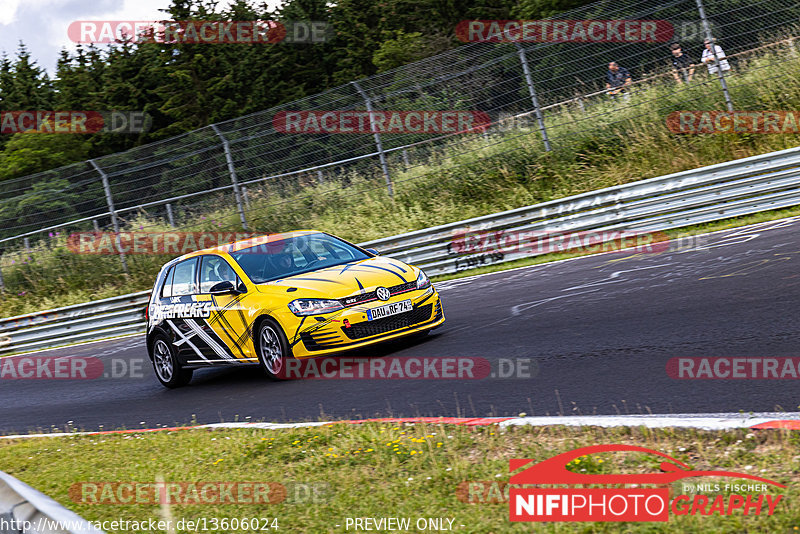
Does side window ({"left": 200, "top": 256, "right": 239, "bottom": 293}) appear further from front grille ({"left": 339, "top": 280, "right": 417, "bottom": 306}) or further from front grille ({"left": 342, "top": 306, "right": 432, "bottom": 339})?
front grille ({"left": 342, "top": 306, "right": 432, "bottom": 339})

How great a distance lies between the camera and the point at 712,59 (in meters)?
14.6

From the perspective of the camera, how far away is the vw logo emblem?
9.05 m

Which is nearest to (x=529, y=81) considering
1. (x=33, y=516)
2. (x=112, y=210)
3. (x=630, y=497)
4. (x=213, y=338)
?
(x=213, y=338)

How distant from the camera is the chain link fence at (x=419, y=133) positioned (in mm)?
14711

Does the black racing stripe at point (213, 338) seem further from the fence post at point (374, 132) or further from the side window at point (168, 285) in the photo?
the fence post at point (374, 132)

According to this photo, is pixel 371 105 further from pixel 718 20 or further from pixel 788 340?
pixel 788 340

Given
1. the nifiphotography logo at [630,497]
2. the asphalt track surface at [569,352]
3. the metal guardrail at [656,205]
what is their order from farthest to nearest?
the metal guardrail at [656,205]
the asphalt track surface at [569,352]
the nifiphotography logo at [630,497]

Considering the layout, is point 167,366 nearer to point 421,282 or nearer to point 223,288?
point 223,288

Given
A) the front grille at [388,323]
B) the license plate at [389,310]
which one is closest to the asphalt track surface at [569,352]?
the front grille at [388,323]

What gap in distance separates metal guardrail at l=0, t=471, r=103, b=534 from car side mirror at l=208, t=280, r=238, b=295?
6153mm

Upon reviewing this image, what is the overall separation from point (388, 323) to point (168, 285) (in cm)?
328

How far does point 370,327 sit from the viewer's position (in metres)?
8.98

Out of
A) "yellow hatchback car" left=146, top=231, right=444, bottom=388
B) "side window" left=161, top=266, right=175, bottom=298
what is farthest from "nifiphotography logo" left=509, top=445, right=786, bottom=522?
"side window" left=161, top=266, right=175, bottom=298

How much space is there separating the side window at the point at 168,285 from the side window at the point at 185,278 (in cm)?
8
